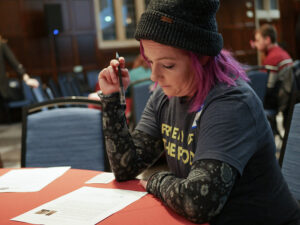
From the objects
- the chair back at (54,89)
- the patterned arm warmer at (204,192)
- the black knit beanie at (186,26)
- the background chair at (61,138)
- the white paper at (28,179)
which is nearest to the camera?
the patterned arm warmer at (204,192)

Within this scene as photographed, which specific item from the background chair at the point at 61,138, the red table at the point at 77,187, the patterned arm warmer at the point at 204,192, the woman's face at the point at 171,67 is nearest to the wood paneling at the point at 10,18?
the background chair at the point at 61,138

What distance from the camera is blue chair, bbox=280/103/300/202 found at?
142 cm

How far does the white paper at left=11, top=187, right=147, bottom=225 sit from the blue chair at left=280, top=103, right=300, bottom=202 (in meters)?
0.57

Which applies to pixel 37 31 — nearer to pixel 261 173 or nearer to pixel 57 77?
pixel 57 77

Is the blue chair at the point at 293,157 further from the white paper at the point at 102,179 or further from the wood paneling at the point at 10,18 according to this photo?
the wood paneling at the point at 10,18

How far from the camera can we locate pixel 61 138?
2.03 meters

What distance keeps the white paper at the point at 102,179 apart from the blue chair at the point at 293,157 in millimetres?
656

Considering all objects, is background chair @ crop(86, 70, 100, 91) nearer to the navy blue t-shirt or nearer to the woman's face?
the woman's face

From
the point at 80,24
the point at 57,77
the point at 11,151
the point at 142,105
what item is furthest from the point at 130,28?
the point at 142,105

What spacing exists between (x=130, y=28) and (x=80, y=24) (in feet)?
4.68

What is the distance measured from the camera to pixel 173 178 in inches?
47.0

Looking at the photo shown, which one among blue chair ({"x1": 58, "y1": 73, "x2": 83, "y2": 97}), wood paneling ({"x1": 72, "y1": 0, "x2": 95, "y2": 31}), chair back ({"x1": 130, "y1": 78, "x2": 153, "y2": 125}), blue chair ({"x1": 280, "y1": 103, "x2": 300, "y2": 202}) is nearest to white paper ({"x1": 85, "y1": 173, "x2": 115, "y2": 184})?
blue chair ({"x1": 280, "y1": 103, "x2": 300, "y2": 202})

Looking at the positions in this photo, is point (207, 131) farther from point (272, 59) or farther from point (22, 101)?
point (22, 101)

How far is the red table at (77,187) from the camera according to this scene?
103 cm
